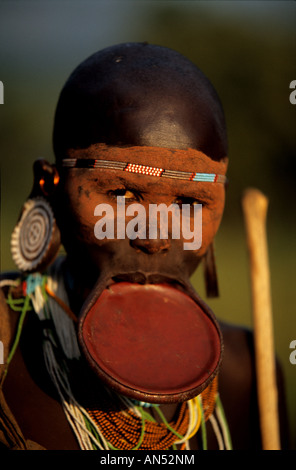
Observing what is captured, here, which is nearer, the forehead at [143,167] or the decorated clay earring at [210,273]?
the forehead at [143,167]

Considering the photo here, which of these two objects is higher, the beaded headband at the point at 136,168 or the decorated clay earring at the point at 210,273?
the beaded headband at the point at 136,168

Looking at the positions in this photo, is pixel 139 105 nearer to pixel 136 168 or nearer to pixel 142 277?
pixel 136 168

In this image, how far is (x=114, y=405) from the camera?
2320 mm

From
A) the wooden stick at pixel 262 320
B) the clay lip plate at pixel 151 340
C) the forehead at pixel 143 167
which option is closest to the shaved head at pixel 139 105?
the forehead at pixel 143 167

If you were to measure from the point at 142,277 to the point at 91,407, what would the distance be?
1.95 ft

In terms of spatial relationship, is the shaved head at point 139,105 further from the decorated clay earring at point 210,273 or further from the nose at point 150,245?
the decorated clay earring at point 210,273

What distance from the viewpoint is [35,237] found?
7.87 ft

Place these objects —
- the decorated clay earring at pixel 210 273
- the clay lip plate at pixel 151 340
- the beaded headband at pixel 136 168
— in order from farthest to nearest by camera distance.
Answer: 1. the decorated clay earring at pixel 210 273
2. the beaded headband at pixel 136 168
3. the clay lip plate at pixel 151 340

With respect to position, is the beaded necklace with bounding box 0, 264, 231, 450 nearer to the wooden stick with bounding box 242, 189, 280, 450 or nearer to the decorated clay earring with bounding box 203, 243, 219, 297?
the wooden stick with bounding box 242, 189, 280, 450

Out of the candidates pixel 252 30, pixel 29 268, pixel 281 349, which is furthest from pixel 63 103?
pixel 252 30

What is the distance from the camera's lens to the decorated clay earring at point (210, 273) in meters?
2.69

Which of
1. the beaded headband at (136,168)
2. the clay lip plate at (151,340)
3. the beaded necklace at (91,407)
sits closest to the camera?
the clay lip plate at (151,340)

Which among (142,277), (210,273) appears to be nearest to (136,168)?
(142,277)
